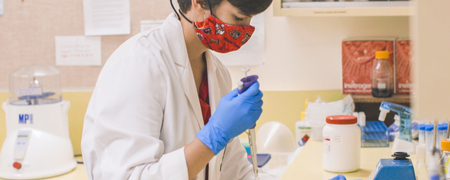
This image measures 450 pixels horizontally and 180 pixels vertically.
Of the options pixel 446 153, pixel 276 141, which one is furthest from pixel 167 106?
pixel 276 141

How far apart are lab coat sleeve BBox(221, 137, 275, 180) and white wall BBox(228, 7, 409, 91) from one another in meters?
0.70

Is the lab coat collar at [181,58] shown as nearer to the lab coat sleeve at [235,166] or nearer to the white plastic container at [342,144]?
the lab coat sleeve at [235,166]

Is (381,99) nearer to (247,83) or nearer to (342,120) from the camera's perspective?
(342,120)

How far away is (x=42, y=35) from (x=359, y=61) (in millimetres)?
1655

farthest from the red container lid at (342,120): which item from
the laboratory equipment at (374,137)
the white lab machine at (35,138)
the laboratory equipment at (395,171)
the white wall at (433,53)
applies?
the white lab machine at (35,138)

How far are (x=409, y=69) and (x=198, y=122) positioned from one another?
3.87ft

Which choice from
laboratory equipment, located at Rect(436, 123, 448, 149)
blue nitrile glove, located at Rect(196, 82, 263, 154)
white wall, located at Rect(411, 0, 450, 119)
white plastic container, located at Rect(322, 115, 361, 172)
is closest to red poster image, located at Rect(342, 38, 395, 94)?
laboratory equipment, located at Rect(436, 123, 448, 149)

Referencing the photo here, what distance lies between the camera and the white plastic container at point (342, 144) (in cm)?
135

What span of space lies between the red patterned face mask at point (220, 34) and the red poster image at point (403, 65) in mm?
1019

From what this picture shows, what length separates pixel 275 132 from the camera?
6.35ft

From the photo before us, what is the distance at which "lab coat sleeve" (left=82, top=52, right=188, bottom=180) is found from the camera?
0.96m

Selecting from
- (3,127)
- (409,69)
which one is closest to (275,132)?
(409,69)

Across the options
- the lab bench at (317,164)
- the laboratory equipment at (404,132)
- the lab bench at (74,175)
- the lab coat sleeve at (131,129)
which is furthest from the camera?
the lab bench at (74,175)

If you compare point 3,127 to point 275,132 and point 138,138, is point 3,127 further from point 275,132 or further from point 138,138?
point 138,138
